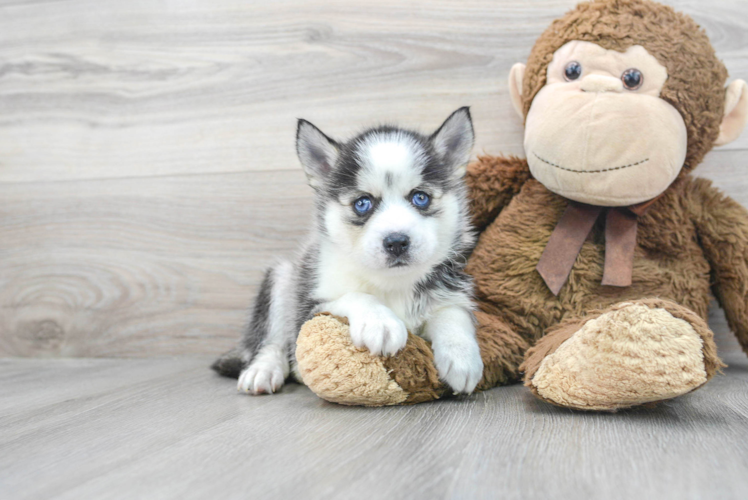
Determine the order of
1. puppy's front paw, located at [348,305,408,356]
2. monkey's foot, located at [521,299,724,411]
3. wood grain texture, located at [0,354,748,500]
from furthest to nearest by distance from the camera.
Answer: puppy's front paw, located at [348,305,408,356] → monkey's foot, located at [521,299,724,411] → wood grain texture, located at [0,354,748,500]

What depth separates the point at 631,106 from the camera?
135cm

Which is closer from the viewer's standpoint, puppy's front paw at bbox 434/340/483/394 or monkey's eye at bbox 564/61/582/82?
puppy's front paw at bbox 434/340/483/394

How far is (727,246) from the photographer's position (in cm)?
154

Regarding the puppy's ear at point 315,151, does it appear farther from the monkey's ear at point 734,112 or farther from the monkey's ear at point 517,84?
the monkey's ear at point 734,112

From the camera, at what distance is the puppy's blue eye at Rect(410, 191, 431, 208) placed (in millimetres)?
1413

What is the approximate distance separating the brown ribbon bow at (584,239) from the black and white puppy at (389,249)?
0.23 meters

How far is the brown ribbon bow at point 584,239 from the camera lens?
57.6 inches

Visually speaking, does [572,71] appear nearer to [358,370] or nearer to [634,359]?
[634,359]

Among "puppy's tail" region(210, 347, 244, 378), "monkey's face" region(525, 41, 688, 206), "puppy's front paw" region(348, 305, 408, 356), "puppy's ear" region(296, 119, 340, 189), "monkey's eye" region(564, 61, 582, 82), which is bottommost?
"puppy's tail" region(210, 347, 244, 378)

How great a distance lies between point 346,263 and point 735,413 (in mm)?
939

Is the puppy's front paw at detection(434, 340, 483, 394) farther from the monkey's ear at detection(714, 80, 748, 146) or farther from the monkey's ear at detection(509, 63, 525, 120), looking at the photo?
the monkey's ear at detection(714, 80, 748, 146)

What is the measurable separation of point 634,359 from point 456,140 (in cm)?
75

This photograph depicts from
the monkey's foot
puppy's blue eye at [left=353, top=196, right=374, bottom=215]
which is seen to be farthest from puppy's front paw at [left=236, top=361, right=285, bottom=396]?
the monkey's foot

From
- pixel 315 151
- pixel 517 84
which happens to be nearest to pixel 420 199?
pixel 315 151
